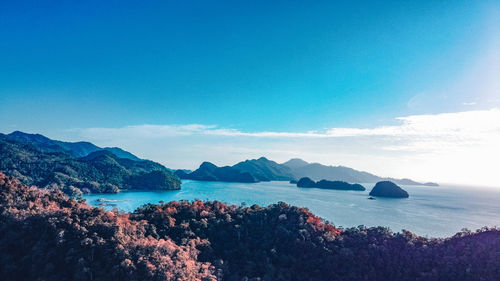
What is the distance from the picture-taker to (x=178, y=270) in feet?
80.7

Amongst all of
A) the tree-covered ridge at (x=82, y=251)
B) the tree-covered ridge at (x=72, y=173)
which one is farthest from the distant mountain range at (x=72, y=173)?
the tree-covered ridge at (x=82, y=251)

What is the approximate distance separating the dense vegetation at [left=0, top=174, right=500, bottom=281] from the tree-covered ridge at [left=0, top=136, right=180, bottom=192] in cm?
7862

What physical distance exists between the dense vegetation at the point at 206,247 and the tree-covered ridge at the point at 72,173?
7862 centimetres

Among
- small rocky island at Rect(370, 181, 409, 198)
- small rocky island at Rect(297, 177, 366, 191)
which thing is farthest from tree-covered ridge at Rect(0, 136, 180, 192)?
small rocky island at Rect(370, 181, 409, 198)

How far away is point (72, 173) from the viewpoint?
4739 inches

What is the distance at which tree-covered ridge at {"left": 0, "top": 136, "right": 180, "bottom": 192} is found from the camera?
106 m

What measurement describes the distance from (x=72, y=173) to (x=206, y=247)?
4435 inches

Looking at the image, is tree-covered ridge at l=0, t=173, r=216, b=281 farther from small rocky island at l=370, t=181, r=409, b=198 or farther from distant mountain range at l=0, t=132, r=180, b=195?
small rocky island at l=370, t=181, r=409, b=198

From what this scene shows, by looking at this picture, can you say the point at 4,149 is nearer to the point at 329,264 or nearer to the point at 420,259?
the point at 329,264

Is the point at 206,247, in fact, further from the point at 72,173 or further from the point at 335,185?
the point at 335,185

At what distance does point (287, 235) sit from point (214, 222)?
10.5m

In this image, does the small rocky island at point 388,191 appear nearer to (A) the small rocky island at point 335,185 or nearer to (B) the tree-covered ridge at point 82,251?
(A) the small rocky island at point 335,185

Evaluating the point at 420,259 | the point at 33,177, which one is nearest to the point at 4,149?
the point at 33,177

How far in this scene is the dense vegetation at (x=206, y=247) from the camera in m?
24.5
